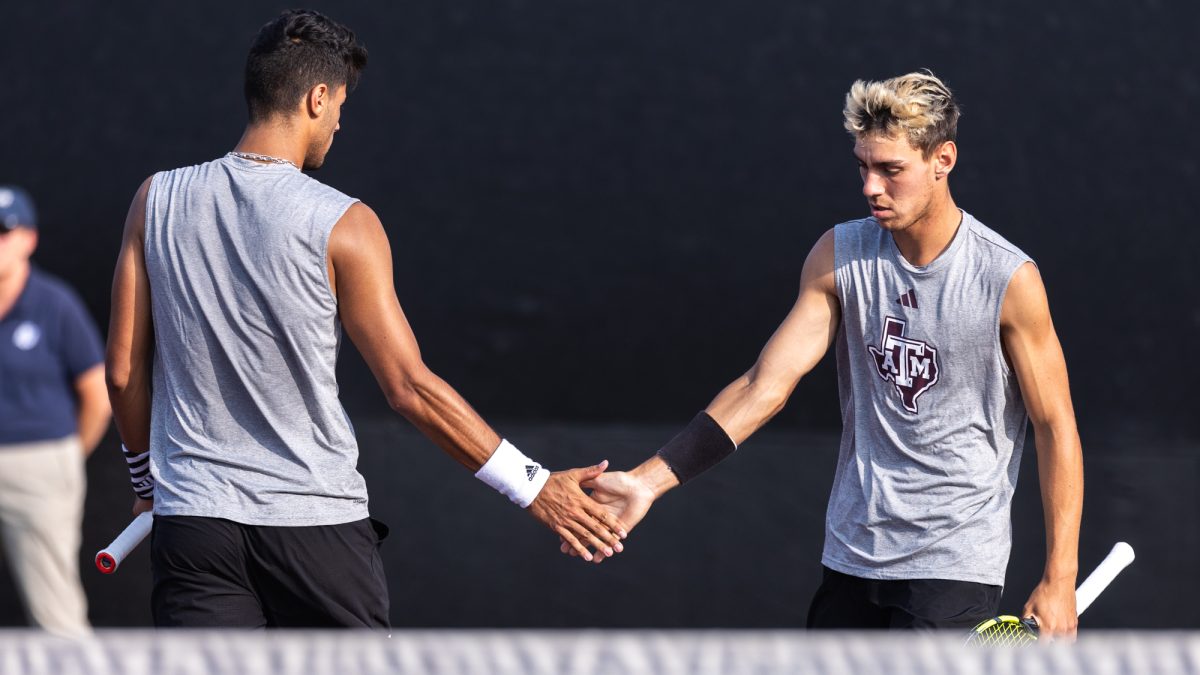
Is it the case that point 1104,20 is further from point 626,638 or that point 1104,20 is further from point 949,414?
point 626,638

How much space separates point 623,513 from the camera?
3.58 meters

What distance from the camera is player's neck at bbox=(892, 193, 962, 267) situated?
10.5 ft

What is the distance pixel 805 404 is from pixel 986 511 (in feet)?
7.35

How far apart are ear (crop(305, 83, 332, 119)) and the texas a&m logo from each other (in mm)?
1205

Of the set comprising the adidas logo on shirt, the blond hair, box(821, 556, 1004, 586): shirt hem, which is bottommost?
box(821, 556, 1004, 586): shirt hem

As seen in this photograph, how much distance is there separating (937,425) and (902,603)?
362mm

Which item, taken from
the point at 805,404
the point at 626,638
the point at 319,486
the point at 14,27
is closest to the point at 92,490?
the point at 14,27

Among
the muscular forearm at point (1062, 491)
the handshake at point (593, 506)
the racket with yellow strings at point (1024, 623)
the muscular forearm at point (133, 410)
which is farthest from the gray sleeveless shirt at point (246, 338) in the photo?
the muscular forearm at point (1062, 491)

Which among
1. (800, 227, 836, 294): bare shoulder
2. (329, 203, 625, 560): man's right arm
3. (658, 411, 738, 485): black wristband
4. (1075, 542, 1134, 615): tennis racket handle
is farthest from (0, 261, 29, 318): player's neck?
(1075, 542, 1134, 615): tennis racket handle

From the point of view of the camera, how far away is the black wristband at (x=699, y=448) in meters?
3.48

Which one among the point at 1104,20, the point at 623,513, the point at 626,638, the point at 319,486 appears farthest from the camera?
the point at 1104,20

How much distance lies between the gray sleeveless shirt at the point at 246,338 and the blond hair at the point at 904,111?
42.0 inches

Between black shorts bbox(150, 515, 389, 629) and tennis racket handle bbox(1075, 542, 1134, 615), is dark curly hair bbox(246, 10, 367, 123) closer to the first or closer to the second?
black shorts bbox(150, 515, 389, 629)

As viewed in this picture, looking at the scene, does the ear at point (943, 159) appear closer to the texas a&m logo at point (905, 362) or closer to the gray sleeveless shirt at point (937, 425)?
the gray sleeveless shirt at point (937, 425)
